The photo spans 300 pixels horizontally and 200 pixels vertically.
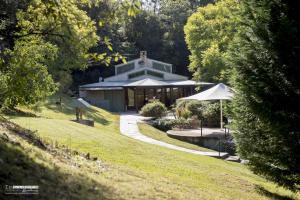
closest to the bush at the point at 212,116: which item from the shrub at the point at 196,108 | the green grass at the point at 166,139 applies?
the shrub at the point at 196,108

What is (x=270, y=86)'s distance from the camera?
377 inches

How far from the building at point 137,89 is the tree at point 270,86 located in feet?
94.4

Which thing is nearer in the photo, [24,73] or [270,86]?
[24,73]

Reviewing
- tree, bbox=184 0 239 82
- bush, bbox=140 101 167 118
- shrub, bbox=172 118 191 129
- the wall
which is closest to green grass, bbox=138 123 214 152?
shrub, bbox=172 118 191 129

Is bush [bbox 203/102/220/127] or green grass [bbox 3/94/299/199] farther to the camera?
bush [bbox 203/102/220/127]

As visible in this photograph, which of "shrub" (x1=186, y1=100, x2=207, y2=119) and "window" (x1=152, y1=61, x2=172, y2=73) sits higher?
"window" (x1=152, y1=61, x2=172, y2=73)

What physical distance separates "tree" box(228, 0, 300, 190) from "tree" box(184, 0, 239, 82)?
22913mm

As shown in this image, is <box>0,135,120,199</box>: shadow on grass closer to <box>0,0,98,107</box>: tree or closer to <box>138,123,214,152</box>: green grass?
<box>0,0,98,107</box>: tree

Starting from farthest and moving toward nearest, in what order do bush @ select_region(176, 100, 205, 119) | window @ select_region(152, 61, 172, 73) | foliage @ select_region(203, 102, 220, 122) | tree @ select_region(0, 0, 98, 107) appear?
window @ select_region(152, 61, 172, 73)
bush @ select_region(176, 100, 205, 119)
foliage @ select_region(203, 102, 220, 122)
tree @ select_region(0, 0, 98, 107)

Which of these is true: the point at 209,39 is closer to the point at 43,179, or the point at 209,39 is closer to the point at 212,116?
the point at 212,116

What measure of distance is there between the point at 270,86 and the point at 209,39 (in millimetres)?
28370

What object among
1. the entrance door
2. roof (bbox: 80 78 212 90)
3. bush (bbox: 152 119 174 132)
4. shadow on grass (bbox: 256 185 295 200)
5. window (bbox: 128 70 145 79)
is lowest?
shadow on grass (bbox: 256 185 295 200)

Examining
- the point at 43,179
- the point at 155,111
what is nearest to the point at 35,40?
the point at 43,179

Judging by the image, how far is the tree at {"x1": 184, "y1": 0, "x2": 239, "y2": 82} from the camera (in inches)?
1361
